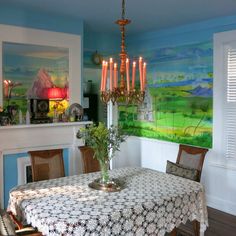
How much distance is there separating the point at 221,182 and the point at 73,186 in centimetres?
235

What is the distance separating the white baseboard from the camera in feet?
13.3

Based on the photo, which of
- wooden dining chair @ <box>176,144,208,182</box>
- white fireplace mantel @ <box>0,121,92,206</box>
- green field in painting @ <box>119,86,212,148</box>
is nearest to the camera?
wooden dining chair @ <box>176,144,208,182</box>

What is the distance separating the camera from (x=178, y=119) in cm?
476

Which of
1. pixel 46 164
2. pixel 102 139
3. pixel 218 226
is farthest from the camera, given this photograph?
pixel 218 226

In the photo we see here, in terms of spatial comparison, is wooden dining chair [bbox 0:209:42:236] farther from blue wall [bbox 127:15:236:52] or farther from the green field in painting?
blue wall [bbox 127:15:236:52]

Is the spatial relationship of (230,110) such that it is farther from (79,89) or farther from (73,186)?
(73,186)

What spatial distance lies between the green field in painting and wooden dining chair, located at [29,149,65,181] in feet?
7.13

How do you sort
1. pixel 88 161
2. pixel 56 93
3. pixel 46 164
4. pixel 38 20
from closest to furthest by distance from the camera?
pixel 46 164 < pixel 88 161 < pixel 38 20 < pixel 56 93

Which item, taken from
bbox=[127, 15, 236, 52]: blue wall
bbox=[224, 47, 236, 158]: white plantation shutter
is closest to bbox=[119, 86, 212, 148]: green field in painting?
bbox=[224, 47, 236, 158]: white plantation shutter

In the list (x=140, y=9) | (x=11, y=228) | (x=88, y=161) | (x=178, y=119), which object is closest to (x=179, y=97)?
(x=178, y=119)

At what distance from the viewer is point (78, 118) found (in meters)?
4.34

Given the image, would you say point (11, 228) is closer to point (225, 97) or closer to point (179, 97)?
point (225, 97)

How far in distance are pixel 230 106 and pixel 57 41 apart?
2493mm

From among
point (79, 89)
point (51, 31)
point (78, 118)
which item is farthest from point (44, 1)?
point (78, 118)
